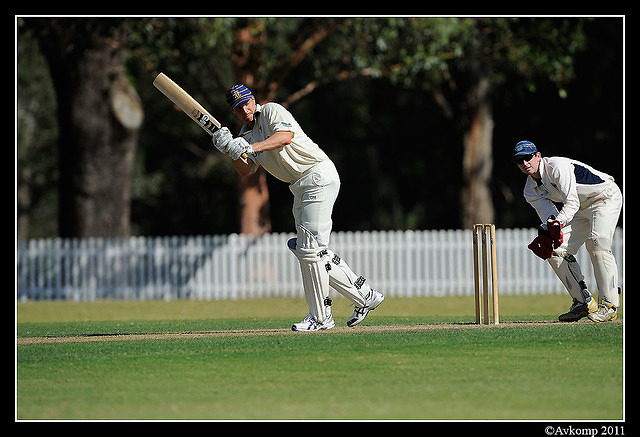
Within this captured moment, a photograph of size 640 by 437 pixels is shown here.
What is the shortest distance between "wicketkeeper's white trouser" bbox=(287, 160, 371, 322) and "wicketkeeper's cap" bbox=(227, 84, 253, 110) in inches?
30.9

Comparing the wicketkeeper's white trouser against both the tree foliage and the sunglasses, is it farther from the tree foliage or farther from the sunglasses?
the tree foliage

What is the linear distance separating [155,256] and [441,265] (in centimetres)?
517

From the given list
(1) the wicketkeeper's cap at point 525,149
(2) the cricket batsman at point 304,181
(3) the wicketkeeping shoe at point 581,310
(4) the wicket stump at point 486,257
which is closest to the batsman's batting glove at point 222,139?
(2) the cricket batsman at point 304,181

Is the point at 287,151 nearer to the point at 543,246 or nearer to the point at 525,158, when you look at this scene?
the point at 525,158

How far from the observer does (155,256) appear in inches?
766

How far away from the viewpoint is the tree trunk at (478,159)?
22.3 meters

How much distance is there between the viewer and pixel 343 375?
6.96 metres

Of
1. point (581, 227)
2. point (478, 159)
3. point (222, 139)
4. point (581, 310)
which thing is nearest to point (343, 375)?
point (222, 139)

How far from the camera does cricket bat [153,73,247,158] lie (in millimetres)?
8766

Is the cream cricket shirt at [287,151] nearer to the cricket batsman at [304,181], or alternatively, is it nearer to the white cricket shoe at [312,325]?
the cricket batsman at [304,181]

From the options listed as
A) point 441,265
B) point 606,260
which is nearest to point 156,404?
point 606,260

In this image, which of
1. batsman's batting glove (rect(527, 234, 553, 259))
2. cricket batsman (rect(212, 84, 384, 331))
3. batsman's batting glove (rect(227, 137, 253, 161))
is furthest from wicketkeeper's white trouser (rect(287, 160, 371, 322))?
batsman's batting glove (rect(527, 234, 553, 259))

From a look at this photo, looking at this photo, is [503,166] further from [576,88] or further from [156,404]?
[156,404]

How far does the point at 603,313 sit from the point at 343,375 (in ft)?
9.55
